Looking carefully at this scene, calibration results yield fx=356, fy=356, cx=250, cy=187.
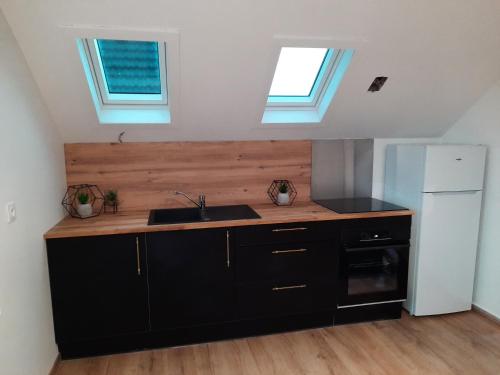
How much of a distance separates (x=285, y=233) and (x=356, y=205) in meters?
0.75

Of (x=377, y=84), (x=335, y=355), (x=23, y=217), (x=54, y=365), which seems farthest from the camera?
(x=377, y=84)

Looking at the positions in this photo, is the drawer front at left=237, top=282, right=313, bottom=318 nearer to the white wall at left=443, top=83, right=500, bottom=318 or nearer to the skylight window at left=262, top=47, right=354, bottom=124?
the skylight window at left=262, top=47, right=354, bottom=124

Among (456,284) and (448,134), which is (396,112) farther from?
(456,284)

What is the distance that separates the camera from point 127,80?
2580mm

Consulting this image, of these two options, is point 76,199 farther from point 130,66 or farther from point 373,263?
point 373,263

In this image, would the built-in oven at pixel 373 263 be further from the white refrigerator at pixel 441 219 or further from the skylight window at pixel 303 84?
the skylight window at pixel 303 84

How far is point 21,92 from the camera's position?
1.96 meters

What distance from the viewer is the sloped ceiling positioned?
1845mm

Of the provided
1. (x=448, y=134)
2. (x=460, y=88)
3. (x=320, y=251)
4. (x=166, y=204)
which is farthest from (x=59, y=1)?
(x=448, y=134)

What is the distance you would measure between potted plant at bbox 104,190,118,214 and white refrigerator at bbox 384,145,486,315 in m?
2.34

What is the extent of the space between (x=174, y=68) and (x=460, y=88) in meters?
2.14

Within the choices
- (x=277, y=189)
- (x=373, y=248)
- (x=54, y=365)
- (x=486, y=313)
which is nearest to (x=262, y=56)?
(x=277, y=189)

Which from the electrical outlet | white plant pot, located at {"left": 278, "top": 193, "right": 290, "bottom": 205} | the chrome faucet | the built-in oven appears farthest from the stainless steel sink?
the electrical outlet

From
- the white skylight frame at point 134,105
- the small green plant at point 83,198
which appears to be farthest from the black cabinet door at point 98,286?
the white skylight frame at point 134,105
